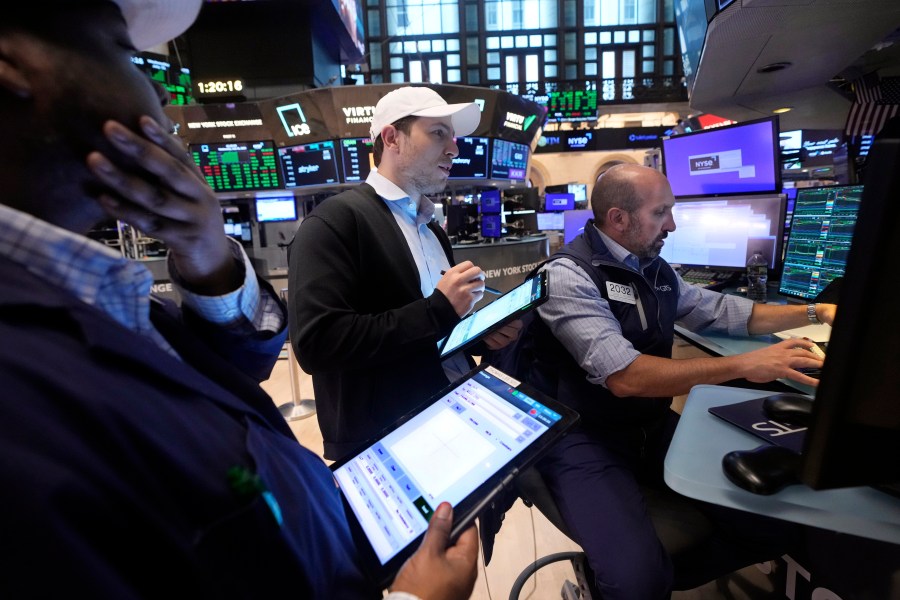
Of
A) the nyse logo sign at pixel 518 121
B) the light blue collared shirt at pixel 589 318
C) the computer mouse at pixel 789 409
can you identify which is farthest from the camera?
the nyse logo sign at pixel 518 121

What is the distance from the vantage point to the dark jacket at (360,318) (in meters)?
1.25

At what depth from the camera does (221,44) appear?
6.12 m

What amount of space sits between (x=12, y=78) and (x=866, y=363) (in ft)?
3.09

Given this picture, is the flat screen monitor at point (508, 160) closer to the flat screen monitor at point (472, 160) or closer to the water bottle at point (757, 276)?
the flat screen monitor at point (472, 160)

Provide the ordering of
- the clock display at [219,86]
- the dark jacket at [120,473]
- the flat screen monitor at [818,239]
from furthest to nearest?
the clock display at [219,86] → the flat screen monitor at [818,239] → the dark jacket at [120,473]

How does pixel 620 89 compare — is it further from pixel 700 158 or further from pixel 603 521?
pixel 603 521

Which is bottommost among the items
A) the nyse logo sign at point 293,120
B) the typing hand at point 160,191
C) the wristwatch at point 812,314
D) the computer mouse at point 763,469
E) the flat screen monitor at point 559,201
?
the computer mouse at point 763,469

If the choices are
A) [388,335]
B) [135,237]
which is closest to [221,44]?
[135,237]

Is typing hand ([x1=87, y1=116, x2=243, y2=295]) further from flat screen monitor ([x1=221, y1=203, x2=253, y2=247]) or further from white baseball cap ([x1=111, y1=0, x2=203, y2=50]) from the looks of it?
flat screen monitor ([x1=221, y1=203, x2=253, y2=247])

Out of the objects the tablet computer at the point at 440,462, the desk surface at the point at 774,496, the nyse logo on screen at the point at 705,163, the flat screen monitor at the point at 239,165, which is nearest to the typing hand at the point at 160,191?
the tablet computer at the point at 440,462

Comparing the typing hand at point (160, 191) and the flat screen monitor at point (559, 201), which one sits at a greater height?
the flat screen monitor at point (559, 201)

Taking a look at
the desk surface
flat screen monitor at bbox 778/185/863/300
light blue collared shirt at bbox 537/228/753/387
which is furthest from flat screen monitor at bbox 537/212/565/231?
the desk surface

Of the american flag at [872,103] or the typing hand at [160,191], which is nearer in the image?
the typing hand at [160,191]

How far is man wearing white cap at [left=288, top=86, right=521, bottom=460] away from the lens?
4.13 feet
